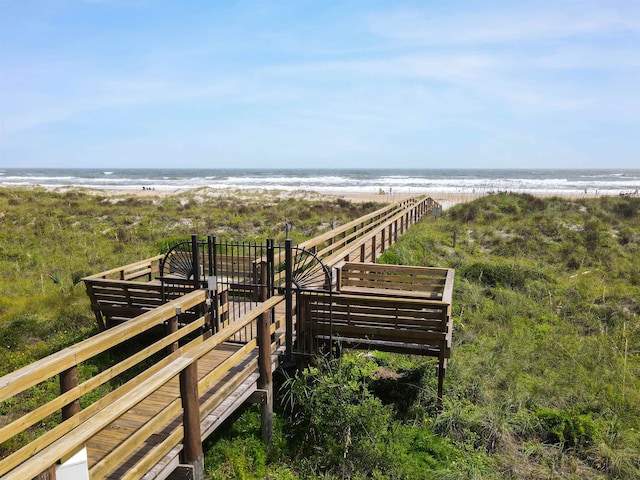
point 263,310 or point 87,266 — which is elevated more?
point 263,310

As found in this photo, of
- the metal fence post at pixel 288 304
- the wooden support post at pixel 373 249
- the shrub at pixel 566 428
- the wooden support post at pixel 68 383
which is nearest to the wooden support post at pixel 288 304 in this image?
the metal fence post at pixel 288 304

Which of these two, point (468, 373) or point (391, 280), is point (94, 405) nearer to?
point (468, 373)

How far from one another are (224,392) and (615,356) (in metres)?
7.44

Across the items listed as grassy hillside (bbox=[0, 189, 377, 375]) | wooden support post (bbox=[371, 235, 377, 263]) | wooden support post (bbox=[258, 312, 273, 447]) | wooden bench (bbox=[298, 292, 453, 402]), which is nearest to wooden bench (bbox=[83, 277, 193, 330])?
grassy hillside (bbox=[0, 189, 377, 375])

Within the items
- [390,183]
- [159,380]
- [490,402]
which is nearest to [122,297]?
[159,380]

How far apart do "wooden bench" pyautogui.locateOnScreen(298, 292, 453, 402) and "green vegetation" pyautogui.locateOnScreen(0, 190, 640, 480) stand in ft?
1.67

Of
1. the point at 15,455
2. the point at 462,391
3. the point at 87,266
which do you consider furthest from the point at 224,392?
the point at 87,266

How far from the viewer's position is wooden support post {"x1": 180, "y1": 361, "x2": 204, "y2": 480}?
3996 millimetres

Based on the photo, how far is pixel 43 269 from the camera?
46.5 feet

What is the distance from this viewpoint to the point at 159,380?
352 cm

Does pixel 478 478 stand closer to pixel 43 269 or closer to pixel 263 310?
pixel 263 310

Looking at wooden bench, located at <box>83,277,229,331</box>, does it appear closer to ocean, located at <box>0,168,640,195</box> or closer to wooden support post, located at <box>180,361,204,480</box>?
wooden support post, located at <box>180,361,204,480</box>

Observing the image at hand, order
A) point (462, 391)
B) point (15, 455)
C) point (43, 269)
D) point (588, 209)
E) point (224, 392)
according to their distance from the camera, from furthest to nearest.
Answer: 1. point (588, 209)
2. point (43, 269)
3. point (462, 391)
4. point (224, 392)
5. point (15, 455)

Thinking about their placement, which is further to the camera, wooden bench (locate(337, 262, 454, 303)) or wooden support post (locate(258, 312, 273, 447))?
wooden bench (locate(337, 262, 454, 303))
